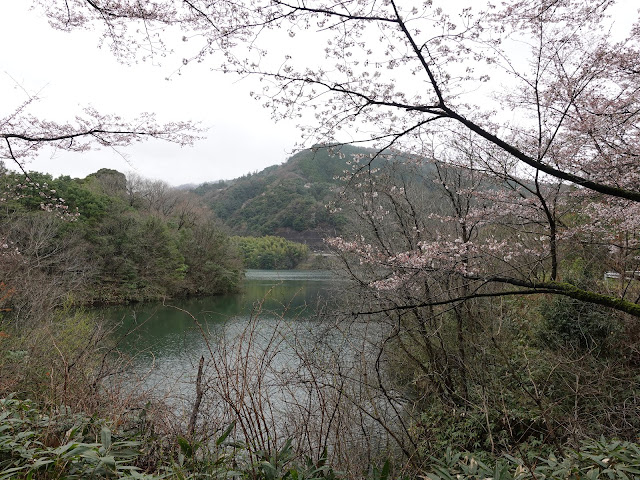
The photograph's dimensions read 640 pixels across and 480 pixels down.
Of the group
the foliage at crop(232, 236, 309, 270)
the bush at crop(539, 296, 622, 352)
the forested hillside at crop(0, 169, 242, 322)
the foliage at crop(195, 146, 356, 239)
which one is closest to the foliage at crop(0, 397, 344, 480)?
the forested hillside at crop(0, 169, 242, 322)

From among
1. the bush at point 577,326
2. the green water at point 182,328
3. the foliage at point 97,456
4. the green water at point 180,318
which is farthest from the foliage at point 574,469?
the bush at point 577,326

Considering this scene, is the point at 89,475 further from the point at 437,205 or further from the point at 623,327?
the point at 437,205

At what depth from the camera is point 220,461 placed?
1.89m

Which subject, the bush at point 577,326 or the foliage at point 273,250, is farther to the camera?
the foliage at point 273,250

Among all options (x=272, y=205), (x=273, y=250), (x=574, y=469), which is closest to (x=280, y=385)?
(x=574, y=469)

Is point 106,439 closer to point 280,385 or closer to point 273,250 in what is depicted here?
point 280,385

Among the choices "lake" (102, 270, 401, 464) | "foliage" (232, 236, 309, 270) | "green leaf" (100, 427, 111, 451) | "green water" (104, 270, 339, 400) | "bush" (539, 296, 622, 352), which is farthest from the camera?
"foliage" (232, 236, 309, 270)

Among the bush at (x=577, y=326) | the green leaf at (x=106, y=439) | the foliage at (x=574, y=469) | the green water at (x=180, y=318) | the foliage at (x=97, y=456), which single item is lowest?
the green water at (x=180, y=318)

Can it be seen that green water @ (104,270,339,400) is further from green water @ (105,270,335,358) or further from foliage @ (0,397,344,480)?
foliage @ (0,397,344,480)

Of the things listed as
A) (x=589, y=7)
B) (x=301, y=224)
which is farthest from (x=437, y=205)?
(x=301, y=224)

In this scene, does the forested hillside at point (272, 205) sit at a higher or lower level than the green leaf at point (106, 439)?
higher

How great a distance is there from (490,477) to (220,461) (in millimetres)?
1252

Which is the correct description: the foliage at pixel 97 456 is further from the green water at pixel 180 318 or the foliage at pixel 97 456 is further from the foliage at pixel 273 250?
the foliage at pixel 273 250

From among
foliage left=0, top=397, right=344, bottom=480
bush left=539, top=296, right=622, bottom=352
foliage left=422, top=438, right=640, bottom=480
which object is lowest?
bush left=539, top=296, right=622, bottom=352
